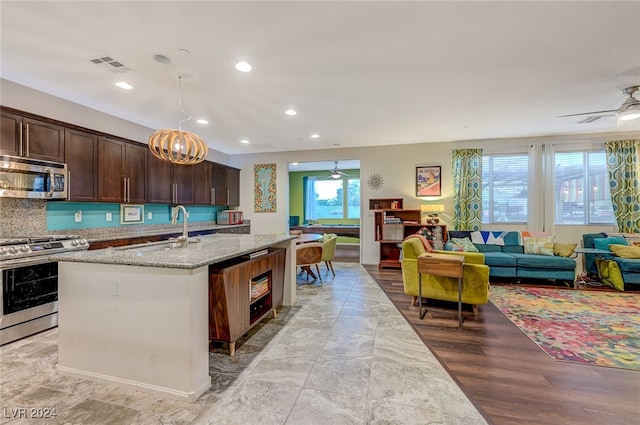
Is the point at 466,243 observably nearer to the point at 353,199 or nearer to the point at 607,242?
the point at 607,242

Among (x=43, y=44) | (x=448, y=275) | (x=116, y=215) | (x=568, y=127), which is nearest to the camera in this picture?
(x=43, y=44)

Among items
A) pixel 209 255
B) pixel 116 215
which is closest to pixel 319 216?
pixel 116 215

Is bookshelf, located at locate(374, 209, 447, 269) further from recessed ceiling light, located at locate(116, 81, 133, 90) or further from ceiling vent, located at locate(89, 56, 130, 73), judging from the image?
ceiling vent, located at locate(89, 56, 130, 73)

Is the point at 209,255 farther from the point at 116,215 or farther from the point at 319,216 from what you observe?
the point at 319,216

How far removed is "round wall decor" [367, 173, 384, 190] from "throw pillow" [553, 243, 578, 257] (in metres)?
3.50

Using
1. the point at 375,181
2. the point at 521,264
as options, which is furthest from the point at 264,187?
the point at 521,264

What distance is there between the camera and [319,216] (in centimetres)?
1023

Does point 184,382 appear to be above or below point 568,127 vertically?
below

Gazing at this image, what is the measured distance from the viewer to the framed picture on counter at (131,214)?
459 cm

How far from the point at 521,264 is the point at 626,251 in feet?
Result: 5.12

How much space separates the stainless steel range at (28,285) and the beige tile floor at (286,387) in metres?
0.15

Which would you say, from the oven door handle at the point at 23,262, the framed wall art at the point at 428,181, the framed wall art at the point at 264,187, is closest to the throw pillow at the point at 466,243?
the framed wall art at the point at 428,181

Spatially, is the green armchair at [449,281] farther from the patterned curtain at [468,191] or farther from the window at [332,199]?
the window at [332,199]

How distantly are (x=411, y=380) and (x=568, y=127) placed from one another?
5637 mm
